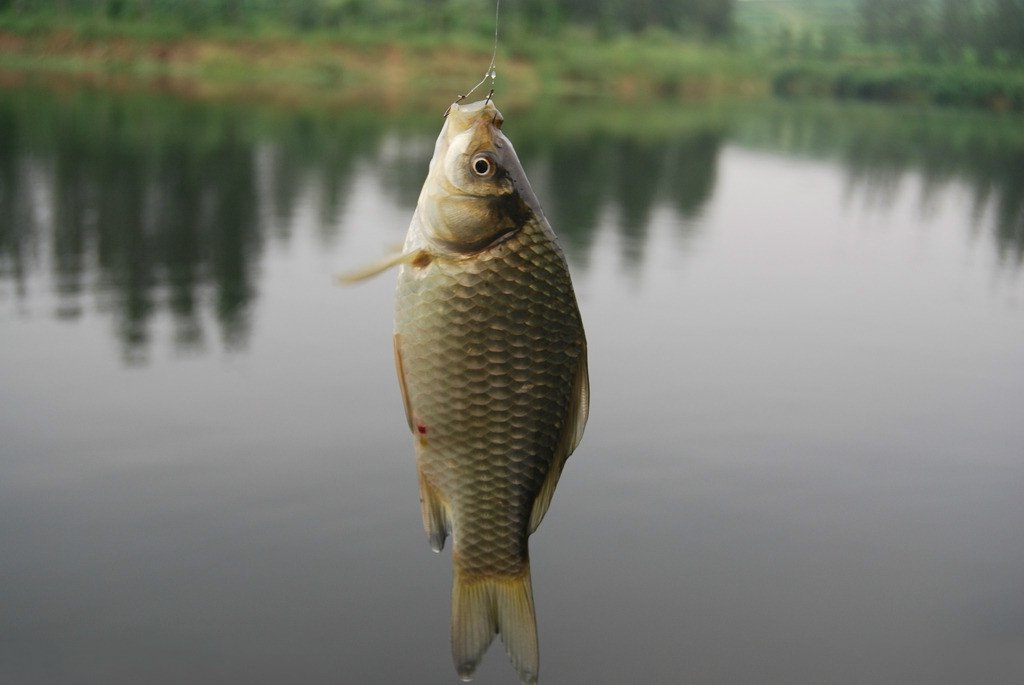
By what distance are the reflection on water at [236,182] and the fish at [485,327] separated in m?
9.47

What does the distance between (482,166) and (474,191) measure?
4 centimetres

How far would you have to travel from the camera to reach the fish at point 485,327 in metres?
1.64

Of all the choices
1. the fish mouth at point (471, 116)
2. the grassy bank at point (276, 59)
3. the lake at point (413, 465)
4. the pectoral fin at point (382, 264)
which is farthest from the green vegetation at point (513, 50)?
the pectoral fin at point (382, 264)

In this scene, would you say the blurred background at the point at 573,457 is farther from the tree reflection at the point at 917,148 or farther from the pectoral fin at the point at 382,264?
the pectoral fin at the point at 382,264

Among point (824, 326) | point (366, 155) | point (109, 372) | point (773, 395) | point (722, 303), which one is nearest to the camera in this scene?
point (109, 372)

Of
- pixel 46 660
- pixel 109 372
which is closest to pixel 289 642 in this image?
pixel 46 660

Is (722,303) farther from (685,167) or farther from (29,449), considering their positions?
(685,167)

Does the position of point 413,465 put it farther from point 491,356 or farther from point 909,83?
point 909,83

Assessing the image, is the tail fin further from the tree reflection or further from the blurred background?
the tree reflection

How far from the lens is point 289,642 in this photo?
21.3ft

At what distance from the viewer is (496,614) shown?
1785 mm

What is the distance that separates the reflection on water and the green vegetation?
4868 mm

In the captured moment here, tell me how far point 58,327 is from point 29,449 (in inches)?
120

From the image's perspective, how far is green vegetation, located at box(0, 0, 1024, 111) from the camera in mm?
35906
